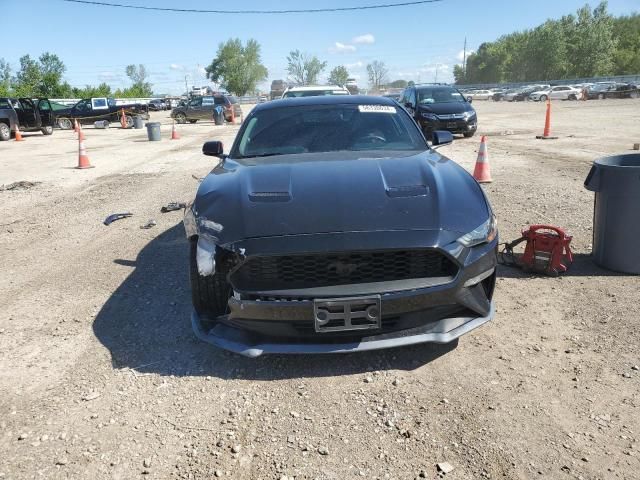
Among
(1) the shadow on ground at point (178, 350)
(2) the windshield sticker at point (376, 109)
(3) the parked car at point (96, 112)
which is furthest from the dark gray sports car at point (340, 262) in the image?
(3) the parked car at point (96, 112)

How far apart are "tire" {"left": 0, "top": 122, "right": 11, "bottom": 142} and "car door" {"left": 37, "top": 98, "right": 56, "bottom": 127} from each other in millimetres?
2029

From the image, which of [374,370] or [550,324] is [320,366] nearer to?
[374,370]

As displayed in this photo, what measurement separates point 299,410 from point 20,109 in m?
24.9

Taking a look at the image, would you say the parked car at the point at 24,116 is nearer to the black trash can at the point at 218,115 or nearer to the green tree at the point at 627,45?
the black trash can at the point at 218,115

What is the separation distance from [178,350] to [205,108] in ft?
94.0

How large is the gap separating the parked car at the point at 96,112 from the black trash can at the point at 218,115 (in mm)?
4660

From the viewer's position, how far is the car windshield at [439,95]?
15259mm

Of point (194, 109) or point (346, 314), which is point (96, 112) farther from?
point (346, 314)

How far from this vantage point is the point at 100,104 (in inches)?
1158

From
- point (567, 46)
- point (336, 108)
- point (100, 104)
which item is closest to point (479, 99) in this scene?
point (567, 46)

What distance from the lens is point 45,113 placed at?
23281 millimetres

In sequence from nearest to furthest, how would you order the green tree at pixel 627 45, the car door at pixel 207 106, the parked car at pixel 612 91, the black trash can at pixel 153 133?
the black trash can at pixel 153 133 → the car door at pixel 207 106 → the parked car at pixel 612 91 → the green tree at pixel 627 45

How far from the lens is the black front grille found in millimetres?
2590

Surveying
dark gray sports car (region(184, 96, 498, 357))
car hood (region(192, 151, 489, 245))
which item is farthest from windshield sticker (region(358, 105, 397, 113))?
dark gray sports car (region(184, 96, 498, 357))
